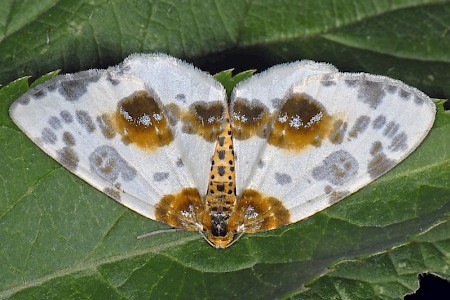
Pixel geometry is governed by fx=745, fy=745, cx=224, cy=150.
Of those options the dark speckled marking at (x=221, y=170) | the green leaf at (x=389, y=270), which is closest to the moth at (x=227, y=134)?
the dark speckled marking at (x=221, y=170)

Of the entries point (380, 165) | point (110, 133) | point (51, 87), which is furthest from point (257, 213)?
point (51, 87)

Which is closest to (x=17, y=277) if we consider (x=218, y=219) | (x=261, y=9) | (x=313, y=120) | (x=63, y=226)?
(x=63, y=226)

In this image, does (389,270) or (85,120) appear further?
(85,120)

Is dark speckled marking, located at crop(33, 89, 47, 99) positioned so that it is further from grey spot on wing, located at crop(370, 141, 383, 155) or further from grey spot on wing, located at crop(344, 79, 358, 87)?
grey spot on wing, located at crop(370, 141, 383, 155)

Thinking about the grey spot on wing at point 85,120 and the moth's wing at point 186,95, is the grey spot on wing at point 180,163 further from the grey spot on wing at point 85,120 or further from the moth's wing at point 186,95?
the grey spot on wing at point 85,120

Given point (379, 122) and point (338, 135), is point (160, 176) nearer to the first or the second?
point (338, 135)

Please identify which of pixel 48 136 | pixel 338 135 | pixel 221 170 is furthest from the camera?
pixel 221 170

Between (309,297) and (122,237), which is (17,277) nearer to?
(122,237)

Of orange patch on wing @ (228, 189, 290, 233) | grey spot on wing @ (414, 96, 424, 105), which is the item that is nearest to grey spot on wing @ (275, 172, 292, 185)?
orange patch on wing @ (228, 189, 290, 233)
